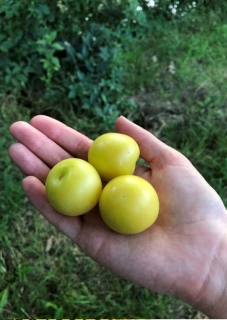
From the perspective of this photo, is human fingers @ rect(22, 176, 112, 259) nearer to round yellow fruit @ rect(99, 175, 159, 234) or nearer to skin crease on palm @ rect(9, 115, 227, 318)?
skin crease on palm @ rect(9, 115, 227, 318)

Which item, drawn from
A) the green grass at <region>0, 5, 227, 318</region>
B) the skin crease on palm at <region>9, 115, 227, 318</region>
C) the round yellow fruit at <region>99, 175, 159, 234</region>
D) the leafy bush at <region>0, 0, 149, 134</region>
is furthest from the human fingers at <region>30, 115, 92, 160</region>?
the leafy bush at <region>0, 0, 149, 134</region>

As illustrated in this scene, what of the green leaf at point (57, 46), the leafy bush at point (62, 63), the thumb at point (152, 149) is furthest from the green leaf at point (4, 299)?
the green leaf at point (57, 46)

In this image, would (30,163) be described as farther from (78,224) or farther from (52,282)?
(52,282)

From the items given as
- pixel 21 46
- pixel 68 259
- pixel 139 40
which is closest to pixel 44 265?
pixel 68 259

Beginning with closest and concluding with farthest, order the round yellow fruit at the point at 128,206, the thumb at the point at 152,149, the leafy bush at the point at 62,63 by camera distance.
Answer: the round yellow fruit at the point at 128,206, the thumb at the point at 152,149, the leafy bush at the point at 62,63

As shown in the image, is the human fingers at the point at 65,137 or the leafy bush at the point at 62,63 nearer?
the human fingers at the point at 65,137

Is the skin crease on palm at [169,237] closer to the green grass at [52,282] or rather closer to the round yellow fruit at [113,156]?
the round yellow fruit at [113,156]
